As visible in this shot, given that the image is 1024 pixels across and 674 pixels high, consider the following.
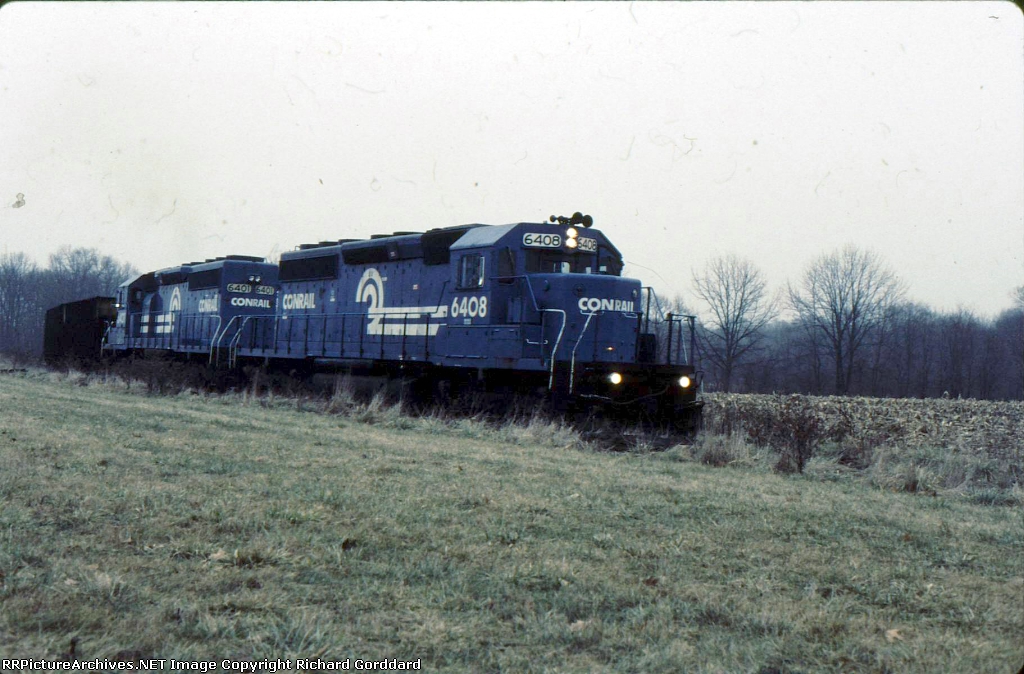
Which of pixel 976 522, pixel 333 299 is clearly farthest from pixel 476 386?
pixel 976 522

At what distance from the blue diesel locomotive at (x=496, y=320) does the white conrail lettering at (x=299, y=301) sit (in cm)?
6

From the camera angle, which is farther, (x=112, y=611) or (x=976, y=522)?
(x=976, y=522)

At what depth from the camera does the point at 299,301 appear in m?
21.7

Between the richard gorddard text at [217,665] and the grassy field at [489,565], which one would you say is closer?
the richard gorddard text at [217,665]

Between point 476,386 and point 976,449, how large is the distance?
8.26 meters

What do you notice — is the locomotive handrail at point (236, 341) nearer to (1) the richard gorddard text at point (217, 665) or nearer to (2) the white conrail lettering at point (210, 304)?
(2) the white conrail lettering at point (210, 304)

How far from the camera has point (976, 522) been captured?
7.17 meters

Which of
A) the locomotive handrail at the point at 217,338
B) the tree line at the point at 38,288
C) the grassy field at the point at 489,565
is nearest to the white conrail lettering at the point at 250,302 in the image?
the locomotive handrail at the point at 217,338

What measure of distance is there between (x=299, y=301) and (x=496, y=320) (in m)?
8.26

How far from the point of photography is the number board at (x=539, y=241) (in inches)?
598

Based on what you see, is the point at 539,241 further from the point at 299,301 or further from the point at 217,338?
the point at 217,338

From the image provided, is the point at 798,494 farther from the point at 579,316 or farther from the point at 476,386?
the point at 476,386

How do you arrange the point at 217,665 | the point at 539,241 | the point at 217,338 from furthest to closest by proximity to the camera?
the point at 217,338, the point at 539,241, the point at 217,665

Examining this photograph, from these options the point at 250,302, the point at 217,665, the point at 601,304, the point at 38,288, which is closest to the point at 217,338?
the point at 250,302
